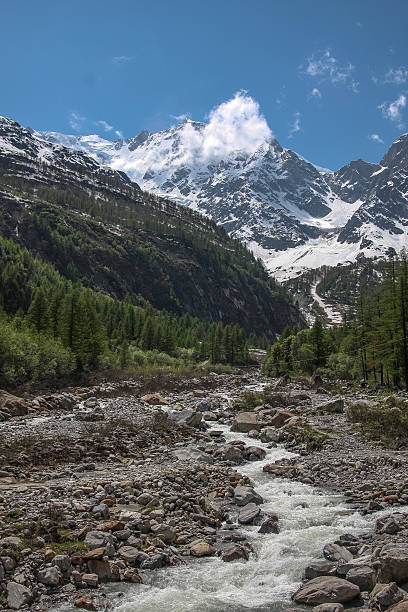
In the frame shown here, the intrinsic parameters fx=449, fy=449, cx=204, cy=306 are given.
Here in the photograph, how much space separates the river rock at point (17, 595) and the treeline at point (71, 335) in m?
44.1

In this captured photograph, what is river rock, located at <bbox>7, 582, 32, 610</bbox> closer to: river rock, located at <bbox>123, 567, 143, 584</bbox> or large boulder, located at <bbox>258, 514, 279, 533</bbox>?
river rock, located at <bbox>123, 567, 143, 584</bbox>

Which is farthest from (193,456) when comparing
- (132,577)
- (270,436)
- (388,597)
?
(388,597)

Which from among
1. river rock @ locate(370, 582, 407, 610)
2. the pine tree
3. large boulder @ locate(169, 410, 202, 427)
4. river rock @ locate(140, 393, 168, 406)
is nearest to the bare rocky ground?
river rock @ locate(370, 582, 407, 610)

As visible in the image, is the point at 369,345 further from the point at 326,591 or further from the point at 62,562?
the point at 62,562

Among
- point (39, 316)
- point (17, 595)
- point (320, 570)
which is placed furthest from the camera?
point (39, 316)

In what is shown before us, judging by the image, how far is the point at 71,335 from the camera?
68.2 metres

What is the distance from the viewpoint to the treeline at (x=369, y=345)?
5034 centimetres

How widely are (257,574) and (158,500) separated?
4.81 m

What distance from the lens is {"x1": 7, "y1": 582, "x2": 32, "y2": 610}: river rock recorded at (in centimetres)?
966

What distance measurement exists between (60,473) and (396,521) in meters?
13.1

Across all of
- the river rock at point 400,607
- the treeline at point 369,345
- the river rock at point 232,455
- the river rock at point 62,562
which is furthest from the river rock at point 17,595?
the treeline at point 369,345

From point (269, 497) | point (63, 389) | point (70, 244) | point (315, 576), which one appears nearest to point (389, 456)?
point (269, 497)

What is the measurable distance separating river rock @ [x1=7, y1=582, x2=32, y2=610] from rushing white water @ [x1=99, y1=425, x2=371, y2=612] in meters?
1.96

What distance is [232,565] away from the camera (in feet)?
41.1
